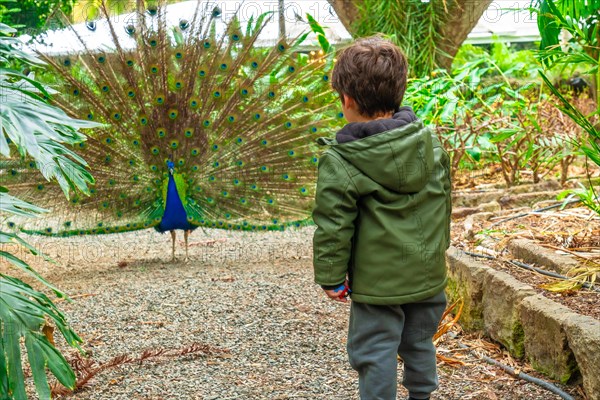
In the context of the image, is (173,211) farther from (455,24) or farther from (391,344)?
(455,24)

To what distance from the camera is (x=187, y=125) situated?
5891mm

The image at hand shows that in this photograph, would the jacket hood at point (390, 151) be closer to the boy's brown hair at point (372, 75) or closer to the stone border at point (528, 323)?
the boy's brown hair at point (372, 75)

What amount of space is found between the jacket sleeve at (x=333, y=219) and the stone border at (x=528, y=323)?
958 millimetres

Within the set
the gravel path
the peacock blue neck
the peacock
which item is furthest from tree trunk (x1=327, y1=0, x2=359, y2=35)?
the peacock blue neck

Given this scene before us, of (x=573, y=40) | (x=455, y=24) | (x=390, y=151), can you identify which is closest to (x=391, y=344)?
(x=390, y=151)

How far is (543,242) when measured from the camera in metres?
4.00

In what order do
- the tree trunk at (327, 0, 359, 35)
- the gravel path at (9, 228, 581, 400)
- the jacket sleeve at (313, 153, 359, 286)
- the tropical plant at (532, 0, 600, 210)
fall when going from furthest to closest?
the tree trunk at (327, 0, 359, 35), the tropical plant at (532, 0, 600, 210), the gravel path at (9, 228, 581, 400), the jacket sleeve at (313, 153, 359, 286)

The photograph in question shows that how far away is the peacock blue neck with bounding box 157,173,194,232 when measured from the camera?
225 inches

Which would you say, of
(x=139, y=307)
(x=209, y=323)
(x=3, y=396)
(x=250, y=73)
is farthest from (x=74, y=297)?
(x=3, y=396)

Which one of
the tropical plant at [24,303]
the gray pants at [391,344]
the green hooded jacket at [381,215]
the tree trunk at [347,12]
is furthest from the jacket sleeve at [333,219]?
the tree trunk at [347,12]

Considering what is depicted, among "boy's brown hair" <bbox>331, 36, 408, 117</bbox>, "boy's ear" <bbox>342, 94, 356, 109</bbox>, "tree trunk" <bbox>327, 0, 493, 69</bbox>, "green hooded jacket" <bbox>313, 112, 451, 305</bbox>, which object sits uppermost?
"tree trunk" <bbox>327, 0, 493, 69</bbox>

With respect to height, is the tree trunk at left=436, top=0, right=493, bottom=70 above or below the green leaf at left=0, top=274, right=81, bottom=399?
above

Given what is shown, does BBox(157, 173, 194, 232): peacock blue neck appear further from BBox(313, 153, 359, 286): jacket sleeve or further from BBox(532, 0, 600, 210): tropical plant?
BBox(313, 153, 359, 286): jacket sleeve

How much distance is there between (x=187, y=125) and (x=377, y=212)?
382 cm
